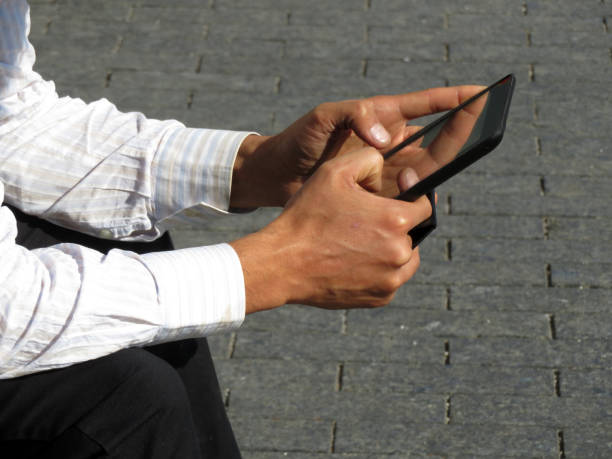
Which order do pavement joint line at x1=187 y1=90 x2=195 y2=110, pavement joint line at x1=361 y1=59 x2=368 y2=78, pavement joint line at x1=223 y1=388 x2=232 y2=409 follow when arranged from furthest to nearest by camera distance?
pavement joint line at x1=361 y1=59 x2=368 y2=78 < pavement joint line at x1=187 y1=90 x2=195 y2=110 < pavement joint line at x1=223 y1=388 x2=232 y2=409

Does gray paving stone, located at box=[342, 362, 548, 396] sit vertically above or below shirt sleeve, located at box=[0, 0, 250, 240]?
below

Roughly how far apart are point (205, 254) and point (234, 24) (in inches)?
131

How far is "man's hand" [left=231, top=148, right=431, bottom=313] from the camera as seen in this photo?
1.62 m

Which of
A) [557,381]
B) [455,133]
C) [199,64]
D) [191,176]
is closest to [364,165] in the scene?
[455,133]

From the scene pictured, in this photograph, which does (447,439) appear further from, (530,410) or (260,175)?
(260,175)

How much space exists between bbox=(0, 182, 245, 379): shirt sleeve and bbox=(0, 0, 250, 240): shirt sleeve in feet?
1.24

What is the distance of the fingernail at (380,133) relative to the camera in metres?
1.92

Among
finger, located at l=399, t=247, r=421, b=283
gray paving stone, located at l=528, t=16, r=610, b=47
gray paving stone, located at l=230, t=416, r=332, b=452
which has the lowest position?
gray paving stone, located at l=528, t=16, r=610, b=47

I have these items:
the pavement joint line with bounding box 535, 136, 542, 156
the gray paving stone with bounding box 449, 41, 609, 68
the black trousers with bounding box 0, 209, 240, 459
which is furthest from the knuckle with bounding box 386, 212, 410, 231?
the gray paving stone with bounding box 449, 41, 609, 68

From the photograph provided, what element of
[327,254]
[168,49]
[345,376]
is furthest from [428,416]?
[168,49]

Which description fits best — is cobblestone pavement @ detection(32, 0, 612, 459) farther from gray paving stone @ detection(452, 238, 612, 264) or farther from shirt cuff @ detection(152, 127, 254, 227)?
shirt cuff @ detection(152, 127, 254, 227)

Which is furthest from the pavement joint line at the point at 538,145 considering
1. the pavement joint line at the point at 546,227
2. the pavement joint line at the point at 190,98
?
the pavement joint line at the point at 190,98

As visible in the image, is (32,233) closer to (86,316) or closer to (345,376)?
(86,316)

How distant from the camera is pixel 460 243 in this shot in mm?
3549
